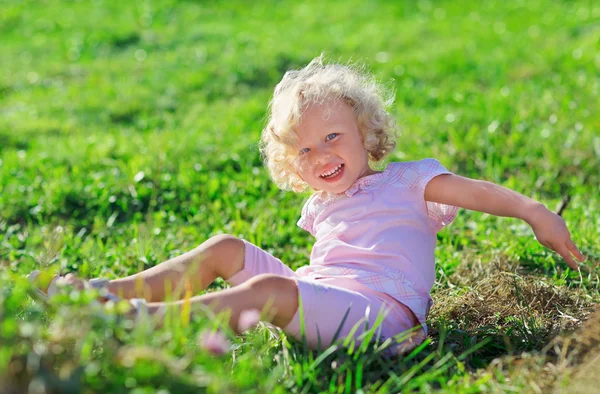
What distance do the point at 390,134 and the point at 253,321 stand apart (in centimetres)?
146

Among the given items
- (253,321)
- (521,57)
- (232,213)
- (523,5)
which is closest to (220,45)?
(521,57)

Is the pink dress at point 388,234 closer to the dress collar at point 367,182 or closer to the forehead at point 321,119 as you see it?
the dress collar at point 367,182

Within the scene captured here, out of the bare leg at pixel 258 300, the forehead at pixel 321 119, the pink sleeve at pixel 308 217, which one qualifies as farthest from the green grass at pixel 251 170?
the forehead at pixel 321 119

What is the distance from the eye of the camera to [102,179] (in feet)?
16.3

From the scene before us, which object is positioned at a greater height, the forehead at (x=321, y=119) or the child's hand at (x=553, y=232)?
the forehead at (x=321, y=119)

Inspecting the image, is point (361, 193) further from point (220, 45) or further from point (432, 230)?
point (220, 45)

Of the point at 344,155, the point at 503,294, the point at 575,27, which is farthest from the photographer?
the point at 575,27

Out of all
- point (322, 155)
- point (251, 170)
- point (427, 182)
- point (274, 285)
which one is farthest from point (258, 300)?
point (251, 170)

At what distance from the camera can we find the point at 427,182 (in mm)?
3006

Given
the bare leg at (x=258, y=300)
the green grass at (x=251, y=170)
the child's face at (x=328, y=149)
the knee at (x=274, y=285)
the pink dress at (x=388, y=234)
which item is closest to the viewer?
the green grass at (x=251, y=170)

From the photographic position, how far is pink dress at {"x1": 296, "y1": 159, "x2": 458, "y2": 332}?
9.47ft

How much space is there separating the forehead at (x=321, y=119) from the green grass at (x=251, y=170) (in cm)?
87

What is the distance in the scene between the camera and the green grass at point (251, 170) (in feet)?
7.25

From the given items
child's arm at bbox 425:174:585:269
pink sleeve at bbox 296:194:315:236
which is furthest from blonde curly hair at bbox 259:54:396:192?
child's arm at bbox 425:174:585:269
